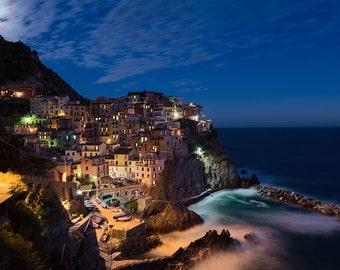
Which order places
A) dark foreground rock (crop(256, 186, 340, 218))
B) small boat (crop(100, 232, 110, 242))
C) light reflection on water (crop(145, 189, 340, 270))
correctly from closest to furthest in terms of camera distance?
small boat (crop(100, 232, 110, 242))
light reflection on water (crop(145, 189, 340, 270))
dark foreground rock (crop(256, 186, 340, 218))

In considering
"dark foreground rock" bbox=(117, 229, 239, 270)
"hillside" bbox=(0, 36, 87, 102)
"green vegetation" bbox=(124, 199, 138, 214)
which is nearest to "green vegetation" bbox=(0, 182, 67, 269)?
"dark foreground rock" bbox=(117, 229, 239, 270)

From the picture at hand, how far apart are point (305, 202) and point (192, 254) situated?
1123 inches

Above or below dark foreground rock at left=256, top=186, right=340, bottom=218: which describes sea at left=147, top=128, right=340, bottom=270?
below

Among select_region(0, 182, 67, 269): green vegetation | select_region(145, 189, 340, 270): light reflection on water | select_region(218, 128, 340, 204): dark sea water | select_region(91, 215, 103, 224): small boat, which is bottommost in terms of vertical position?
select_region(145, 189, 340, 270): light reflection on water

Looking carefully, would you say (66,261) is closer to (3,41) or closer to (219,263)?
(219,263)

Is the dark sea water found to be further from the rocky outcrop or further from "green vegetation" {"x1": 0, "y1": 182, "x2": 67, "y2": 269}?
"green vegetation" {"x1": 0, "y1": 182, "x2": 67, "y2": 269}

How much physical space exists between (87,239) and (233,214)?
27.7 meters

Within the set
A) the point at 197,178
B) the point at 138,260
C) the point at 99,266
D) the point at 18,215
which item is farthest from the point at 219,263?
the point at 197,178

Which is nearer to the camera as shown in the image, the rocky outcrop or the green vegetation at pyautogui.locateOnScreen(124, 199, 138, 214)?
the rocky outcrop

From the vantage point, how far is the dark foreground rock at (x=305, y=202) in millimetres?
46291

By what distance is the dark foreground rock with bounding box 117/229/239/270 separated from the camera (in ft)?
92.5

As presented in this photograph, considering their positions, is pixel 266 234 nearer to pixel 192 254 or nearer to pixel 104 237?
pixel 192 254

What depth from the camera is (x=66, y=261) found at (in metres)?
19.4

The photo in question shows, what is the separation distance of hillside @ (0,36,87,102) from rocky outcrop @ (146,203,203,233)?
5081cm
